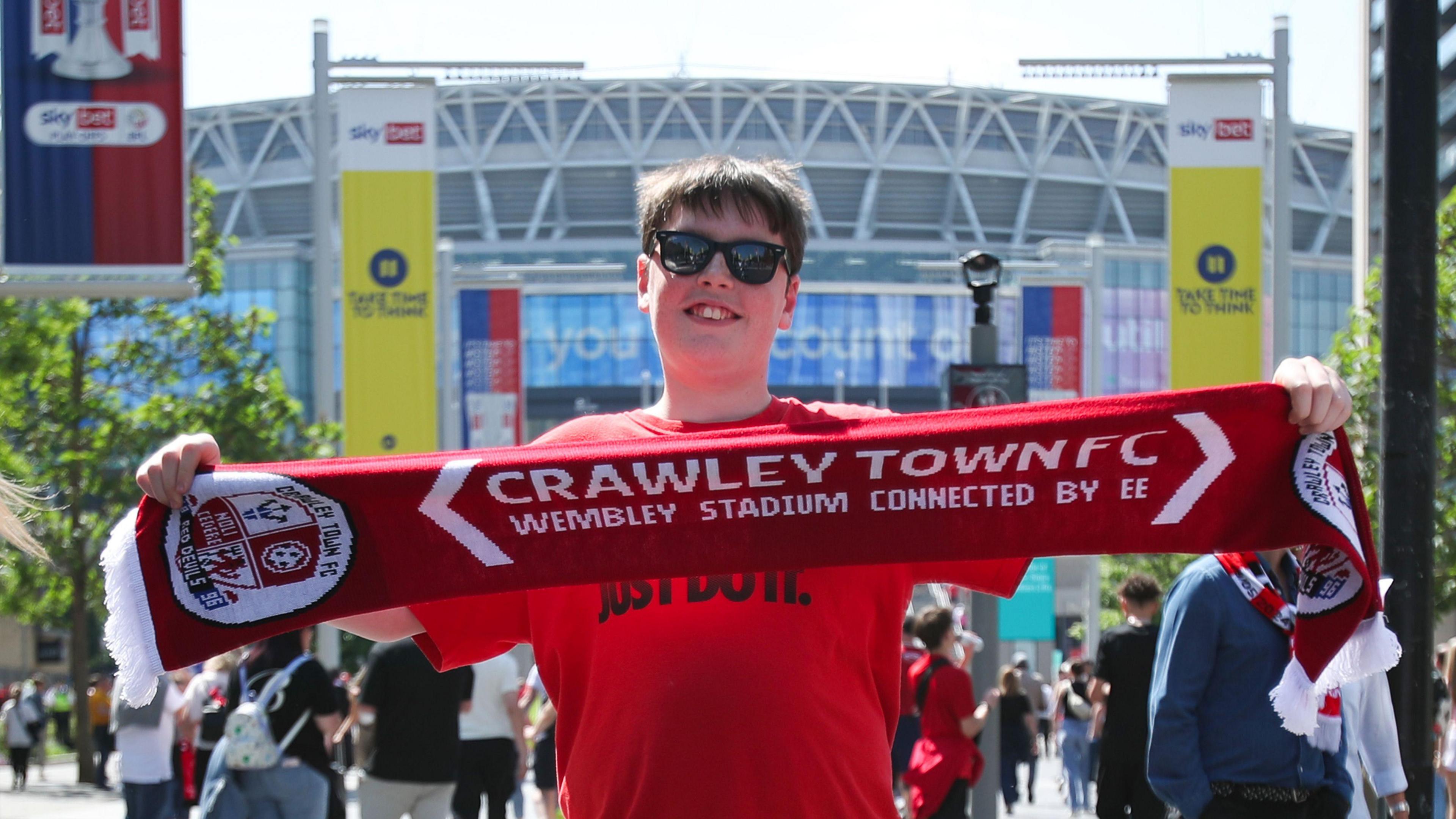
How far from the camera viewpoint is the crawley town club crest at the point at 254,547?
2607 millimetres

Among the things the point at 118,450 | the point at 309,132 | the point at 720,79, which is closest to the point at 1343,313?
the point at 720,79

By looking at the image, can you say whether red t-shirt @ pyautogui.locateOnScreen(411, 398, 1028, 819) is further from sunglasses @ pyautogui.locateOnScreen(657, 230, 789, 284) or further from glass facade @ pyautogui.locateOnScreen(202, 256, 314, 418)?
glass facade @ pyautogui.locateOnScreen(202, 256, 314, 418)

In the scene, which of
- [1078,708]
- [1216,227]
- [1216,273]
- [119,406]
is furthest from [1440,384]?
[119,406]

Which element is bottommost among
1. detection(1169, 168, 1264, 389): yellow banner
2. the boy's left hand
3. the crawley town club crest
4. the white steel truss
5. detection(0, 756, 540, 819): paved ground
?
detection(0, 756, 540, 819): paved ground

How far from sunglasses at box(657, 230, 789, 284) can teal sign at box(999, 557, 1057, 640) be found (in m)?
22.7

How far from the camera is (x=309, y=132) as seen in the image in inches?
3573

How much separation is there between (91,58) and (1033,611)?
753 inches

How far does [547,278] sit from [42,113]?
2815 inches

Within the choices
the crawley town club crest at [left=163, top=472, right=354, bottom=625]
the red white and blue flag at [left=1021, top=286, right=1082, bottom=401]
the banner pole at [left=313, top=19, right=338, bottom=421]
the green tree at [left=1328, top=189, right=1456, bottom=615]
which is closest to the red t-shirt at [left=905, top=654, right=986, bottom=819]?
the crawley town club crest at [left=163, top=472, right=354, bottom=625]

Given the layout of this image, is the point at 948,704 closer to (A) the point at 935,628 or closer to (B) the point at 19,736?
(A) the point at 935,628

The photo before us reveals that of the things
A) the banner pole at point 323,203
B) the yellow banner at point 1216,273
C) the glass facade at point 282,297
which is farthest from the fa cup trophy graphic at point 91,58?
the glass facade at point 282,297

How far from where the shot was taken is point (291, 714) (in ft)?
24.2

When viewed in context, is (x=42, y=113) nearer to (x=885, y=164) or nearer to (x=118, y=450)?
(x=118, y=450)

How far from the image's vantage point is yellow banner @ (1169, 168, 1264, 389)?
1828 cm
